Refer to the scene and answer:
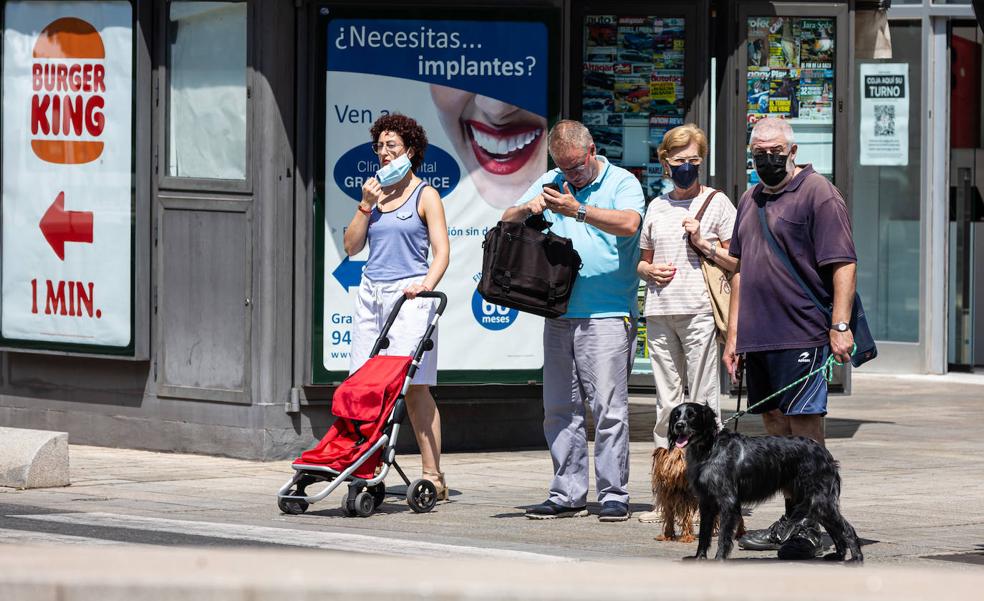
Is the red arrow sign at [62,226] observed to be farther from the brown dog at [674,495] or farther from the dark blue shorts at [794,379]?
the dark blue shorts at [794,379]

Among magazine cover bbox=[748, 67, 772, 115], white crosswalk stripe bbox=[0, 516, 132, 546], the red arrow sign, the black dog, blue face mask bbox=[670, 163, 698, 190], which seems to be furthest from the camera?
magazine cover bbox=[748, 67, 772, 115]

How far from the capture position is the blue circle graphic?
12.1m

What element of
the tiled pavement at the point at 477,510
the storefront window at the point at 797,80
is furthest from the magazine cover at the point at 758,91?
the tiled pavement at the point at 477,510

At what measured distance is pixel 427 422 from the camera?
9.90 meters

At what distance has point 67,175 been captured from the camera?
496 inches

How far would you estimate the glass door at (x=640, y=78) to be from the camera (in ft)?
43.2

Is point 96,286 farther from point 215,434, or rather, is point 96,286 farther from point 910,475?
point 910,475

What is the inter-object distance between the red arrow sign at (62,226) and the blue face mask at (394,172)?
343 centimetres

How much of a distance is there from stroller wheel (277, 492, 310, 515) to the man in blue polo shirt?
1.13 meters

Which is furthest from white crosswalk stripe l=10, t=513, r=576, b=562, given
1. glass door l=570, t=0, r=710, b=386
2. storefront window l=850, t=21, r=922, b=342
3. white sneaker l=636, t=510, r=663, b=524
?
storefront window l=850, t=21, r=922, b=342

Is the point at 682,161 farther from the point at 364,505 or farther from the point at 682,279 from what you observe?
the point at 364,505

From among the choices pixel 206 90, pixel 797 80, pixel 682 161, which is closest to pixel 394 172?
pixel 682 161

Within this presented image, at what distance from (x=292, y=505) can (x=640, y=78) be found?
5.40m

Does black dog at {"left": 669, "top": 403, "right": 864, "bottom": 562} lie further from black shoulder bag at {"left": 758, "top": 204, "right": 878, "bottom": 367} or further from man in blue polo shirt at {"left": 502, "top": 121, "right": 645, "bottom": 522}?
man in blue polo shirt at {"left": 502, "top": 121, "right": 645, "bottom": 522}
